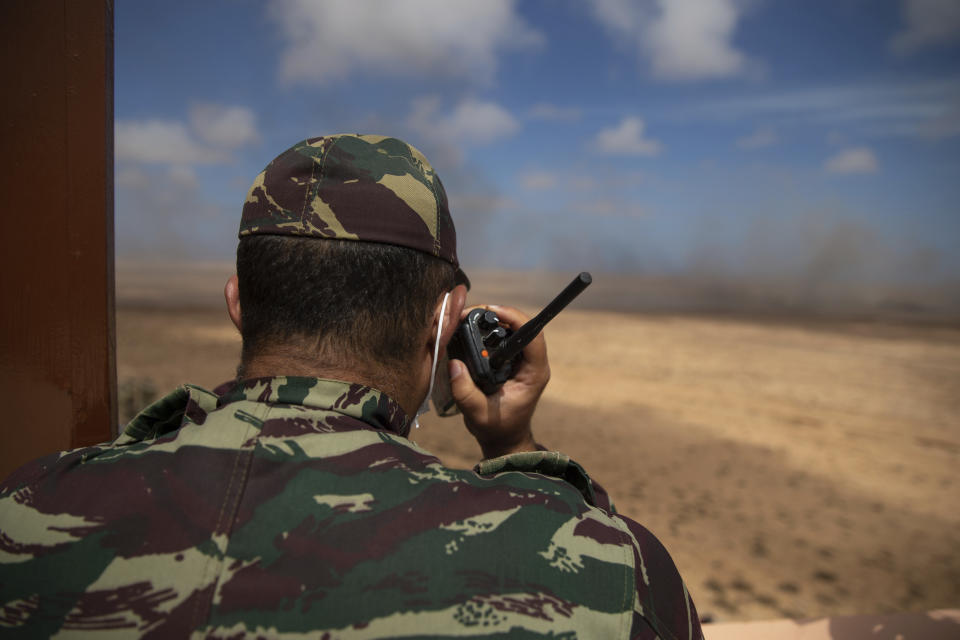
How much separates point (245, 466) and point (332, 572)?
9.0 inches

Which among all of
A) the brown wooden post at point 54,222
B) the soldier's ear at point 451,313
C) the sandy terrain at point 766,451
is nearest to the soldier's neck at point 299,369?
the soldier's ear at point 451,313

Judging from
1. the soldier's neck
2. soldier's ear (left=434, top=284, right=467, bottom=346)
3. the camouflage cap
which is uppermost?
the camouflage cap

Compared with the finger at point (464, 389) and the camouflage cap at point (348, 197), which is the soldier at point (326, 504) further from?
the finger at point (464, 389)

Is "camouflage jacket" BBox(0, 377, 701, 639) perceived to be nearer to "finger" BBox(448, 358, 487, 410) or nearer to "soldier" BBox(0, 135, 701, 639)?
"soldier" BBox(0, 135, 701, 639)

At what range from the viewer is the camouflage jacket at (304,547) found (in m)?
0.96

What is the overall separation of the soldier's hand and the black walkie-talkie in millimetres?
28

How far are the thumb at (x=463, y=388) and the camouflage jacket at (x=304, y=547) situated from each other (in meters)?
0.66

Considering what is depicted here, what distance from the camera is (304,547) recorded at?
38.9 inches

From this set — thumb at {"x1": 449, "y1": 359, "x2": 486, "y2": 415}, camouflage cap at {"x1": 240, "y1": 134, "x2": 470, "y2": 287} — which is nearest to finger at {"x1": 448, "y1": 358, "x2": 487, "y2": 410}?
thumb at {"x1": 449, "y1": 359, "x2": 486, "y2": 415}

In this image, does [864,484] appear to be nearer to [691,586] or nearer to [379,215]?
[691,586]

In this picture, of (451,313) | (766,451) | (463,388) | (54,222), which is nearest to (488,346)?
(463,388)

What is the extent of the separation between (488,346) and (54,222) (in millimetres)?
1241

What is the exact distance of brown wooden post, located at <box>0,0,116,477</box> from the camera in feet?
5.40

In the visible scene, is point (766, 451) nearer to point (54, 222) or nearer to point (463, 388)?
point (463, 388)
